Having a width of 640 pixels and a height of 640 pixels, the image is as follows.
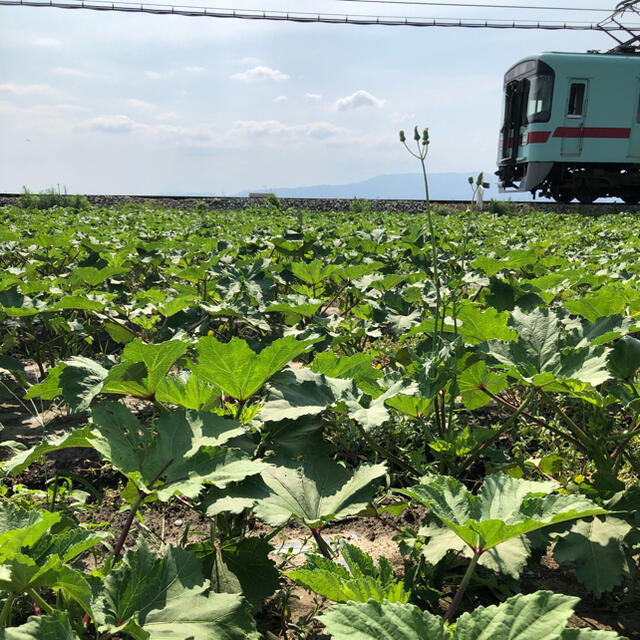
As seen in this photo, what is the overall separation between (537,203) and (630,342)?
16.4 metres

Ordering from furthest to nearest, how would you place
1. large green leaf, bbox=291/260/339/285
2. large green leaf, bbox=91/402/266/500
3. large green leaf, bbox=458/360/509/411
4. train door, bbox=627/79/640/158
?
1. train door, bbox=627/79/640/158
2. large green leaf, bbox=291/260/339/285
3. large green leaf, bbox=458/360/509/411
4. large green leaf, bbox=91/402/266/500

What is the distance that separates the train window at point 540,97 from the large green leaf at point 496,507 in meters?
16.5

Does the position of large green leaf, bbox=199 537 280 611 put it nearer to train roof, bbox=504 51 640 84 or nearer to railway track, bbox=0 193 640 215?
railway track, bbox=0 193 640 215

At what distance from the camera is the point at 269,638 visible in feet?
4.43

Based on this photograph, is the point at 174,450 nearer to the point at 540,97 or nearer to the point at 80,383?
the point at 80,383

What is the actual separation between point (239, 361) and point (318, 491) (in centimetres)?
38

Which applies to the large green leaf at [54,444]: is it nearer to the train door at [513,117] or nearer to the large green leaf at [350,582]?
the large green leaf at [350,582]

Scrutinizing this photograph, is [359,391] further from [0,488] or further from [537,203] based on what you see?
[537,203]

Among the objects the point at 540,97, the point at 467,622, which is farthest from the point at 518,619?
the point at 540,97

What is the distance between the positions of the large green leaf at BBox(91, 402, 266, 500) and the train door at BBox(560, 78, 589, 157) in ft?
55.5

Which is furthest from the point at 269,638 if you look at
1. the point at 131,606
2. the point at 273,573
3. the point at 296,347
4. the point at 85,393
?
the point at 85,393

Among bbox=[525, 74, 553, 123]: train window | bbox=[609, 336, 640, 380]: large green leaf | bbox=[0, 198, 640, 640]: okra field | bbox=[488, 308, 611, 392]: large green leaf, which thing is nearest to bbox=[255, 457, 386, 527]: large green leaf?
bbox=[0, 198, 640, 640]: okra field

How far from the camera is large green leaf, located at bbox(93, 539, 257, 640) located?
102 centimetres

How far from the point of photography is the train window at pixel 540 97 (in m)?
15.2
